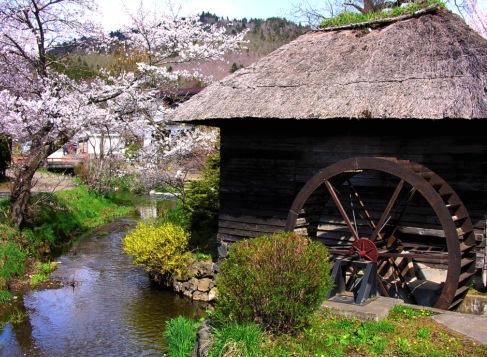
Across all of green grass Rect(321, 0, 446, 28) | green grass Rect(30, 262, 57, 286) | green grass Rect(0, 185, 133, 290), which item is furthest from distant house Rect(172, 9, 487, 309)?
green grass Rect(0, 185, 133, 290)

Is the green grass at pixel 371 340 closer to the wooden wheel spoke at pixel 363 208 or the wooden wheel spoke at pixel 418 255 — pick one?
the wooden wheel spoke at pixel 418 255

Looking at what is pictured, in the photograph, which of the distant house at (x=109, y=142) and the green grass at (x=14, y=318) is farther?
the distant house at (x=109, y=142)

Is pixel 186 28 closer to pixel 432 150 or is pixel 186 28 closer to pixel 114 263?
pixel 114 263

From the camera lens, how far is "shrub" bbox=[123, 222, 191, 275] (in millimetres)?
11133

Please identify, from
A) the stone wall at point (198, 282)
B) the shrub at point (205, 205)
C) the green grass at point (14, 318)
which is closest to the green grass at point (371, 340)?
the stone wall at point (198, 282)

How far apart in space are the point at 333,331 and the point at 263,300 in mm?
1002

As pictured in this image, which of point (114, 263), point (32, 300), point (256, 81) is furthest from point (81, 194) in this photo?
point (256, 81)

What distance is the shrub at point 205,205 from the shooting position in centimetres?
1351

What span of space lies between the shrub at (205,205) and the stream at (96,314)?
1698 millimetres

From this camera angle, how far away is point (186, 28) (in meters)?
15.4

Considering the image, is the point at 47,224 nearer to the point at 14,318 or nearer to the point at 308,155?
the point at 14,318

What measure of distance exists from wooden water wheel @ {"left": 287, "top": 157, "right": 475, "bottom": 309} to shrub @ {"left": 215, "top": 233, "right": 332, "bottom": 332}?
289 centimetres

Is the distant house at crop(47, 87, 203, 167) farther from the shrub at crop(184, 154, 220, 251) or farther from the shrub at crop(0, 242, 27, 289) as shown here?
the shrub at crop(0, 242, 27, 289)

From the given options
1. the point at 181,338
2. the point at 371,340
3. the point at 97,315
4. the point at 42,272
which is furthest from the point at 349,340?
the point at 42,272
